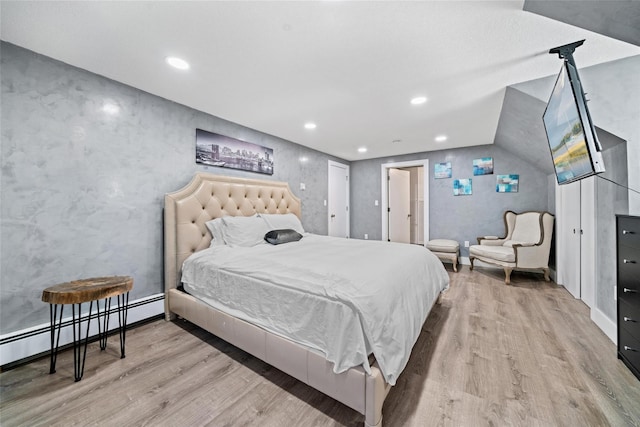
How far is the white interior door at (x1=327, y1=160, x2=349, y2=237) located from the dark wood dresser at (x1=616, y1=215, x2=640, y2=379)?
13.3 ft

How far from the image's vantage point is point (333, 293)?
1.42 m

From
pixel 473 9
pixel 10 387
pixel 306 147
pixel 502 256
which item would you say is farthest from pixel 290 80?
pixel 502 256

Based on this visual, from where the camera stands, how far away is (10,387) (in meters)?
1.58

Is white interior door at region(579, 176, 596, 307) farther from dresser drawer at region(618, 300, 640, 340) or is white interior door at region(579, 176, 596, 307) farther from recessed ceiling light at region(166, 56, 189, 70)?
recessed ceiling light at region(166, 56, 189, 70)

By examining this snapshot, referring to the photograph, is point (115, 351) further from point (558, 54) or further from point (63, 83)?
point (558, 54)

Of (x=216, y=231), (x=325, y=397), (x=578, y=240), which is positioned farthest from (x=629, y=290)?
(x=216, y=231)

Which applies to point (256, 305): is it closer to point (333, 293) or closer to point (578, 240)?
point (333, 293)

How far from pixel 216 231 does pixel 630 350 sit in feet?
11.9

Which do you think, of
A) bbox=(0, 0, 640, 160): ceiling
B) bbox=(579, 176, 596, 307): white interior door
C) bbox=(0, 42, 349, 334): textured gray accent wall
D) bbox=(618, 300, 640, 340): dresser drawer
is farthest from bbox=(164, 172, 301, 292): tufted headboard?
bbox=(579, 176, 596, 307): white interior door

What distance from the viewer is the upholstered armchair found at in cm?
367

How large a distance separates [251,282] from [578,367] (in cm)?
243

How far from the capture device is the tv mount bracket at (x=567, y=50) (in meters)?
1.68

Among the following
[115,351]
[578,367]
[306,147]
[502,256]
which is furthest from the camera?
[306,147]

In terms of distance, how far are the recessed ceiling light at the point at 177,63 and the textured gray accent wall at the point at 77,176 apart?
2.50 feet
